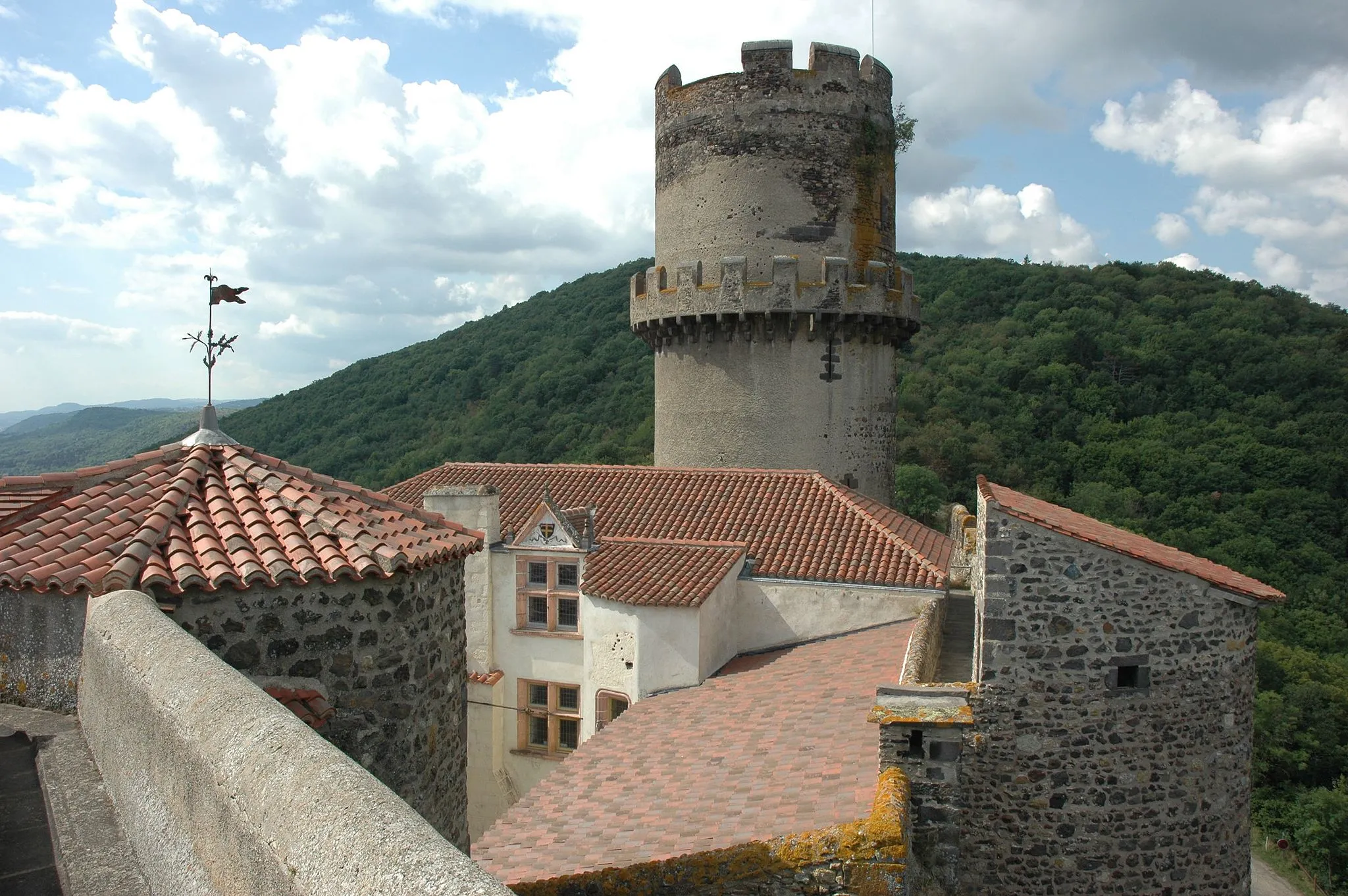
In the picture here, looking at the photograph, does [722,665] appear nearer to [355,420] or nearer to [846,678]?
[846,678]

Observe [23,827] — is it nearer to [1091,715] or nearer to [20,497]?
[20,497]

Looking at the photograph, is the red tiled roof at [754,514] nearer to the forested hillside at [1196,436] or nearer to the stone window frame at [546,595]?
the stone window frame at [546,595]

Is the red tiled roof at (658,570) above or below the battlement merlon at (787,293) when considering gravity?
below

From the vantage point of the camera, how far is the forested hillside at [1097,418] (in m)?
32.1

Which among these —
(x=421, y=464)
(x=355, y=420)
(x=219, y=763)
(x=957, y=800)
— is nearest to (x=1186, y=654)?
(x=957, y=800)

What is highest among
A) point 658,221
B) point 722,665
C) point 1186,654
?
point 658,221

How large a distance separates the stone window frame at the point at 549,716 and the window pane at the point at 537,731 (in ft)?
0.04

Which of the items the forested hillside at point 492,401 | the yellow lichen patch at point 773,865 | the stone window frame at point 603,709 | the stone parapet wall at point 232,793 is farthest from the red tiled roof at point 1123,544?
the forested hillside at point 492,401

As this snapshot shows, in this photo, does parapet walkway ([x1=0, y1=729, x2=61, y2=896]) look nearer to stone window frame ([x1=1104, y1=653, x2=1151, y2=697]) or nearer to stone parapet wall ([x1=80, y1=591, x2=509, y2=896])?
stone parapet wall ([x1=80, y1=591, x2=509, y2=896])

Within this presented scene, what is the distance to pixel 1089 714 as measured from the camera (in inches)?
300

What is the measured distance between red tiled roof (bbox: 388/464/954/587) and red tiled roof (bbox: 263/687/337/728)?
8.50 meters

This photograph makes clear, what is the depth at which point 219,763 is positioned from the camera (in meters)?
2.69

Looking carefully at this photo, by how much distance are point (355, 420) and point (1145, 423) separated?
39625 mm

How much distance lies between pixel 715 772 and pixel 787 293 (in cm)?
866
